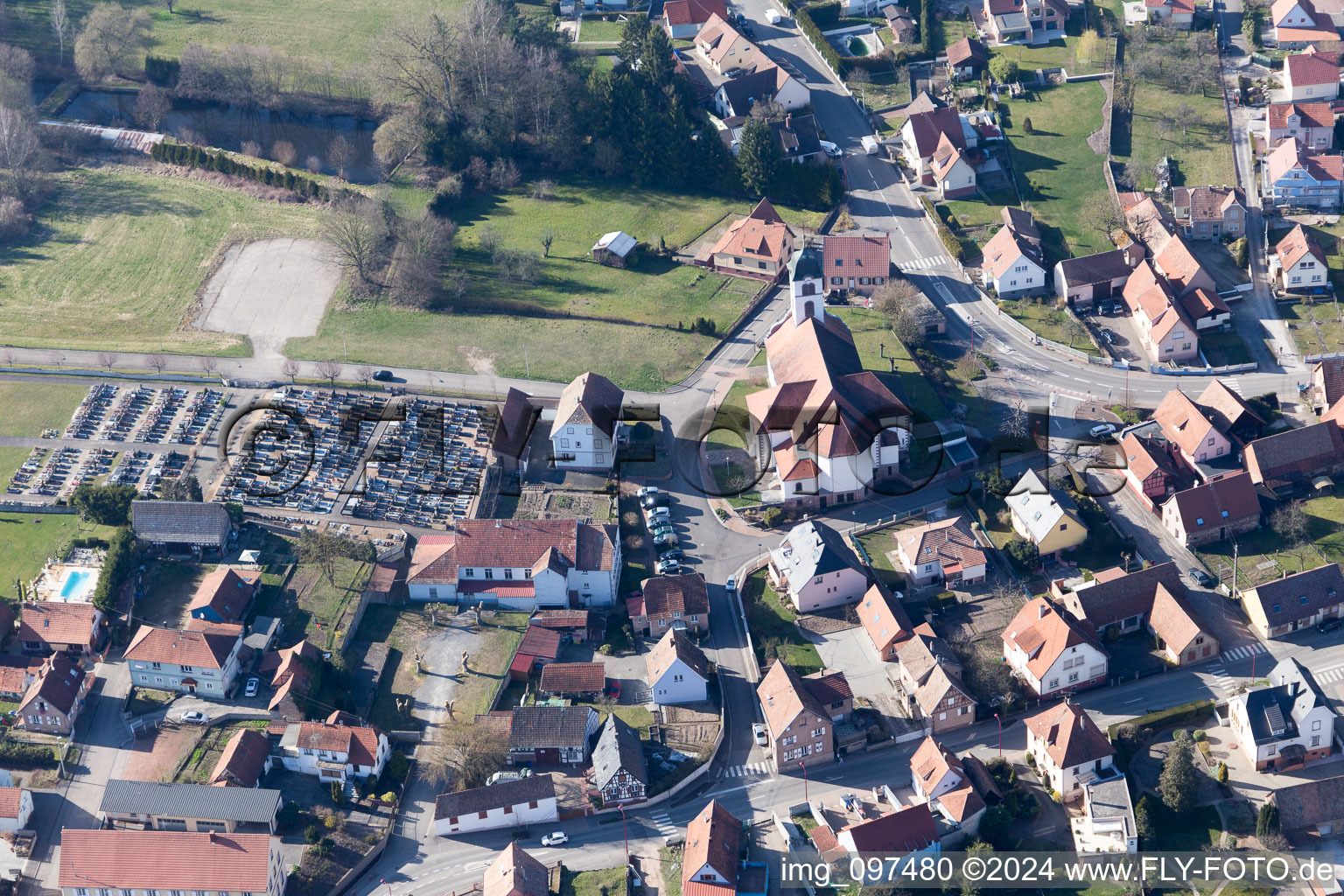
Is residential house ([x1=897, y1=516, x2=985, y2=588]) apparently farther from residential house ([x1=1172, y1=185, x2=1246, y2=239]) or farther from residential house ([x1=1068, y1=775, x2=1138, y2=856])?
residential house ([x1=1172, y1=185, x2=1246, y2=239])

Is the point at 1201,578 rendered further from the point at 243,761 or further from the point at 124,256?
the point at 124,256

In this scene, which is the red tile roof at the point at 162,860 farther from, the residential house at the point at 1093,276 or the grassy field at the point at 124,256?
the residential house at the point at 1093,276

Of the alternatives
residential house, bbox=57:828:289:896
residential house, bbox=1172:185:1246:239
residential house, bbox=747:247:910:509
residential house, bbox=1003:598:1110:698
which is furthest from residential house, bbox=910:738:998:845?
residential house, bbox=1172:185:1246:239

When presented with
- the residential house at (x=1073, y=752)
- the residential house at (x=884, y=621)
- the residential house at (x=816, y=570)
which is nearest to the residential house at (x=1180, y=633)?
the residential house at (x=1073, y=752)

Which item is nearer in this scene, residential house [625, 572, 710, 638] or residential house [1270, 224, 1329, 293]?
residential house [625, 572, 710, 638]

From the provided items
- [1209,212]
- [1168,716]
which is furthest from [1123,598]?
[1209,212]

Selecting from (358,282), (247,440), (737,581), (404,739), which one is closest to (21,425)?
(247,440)
